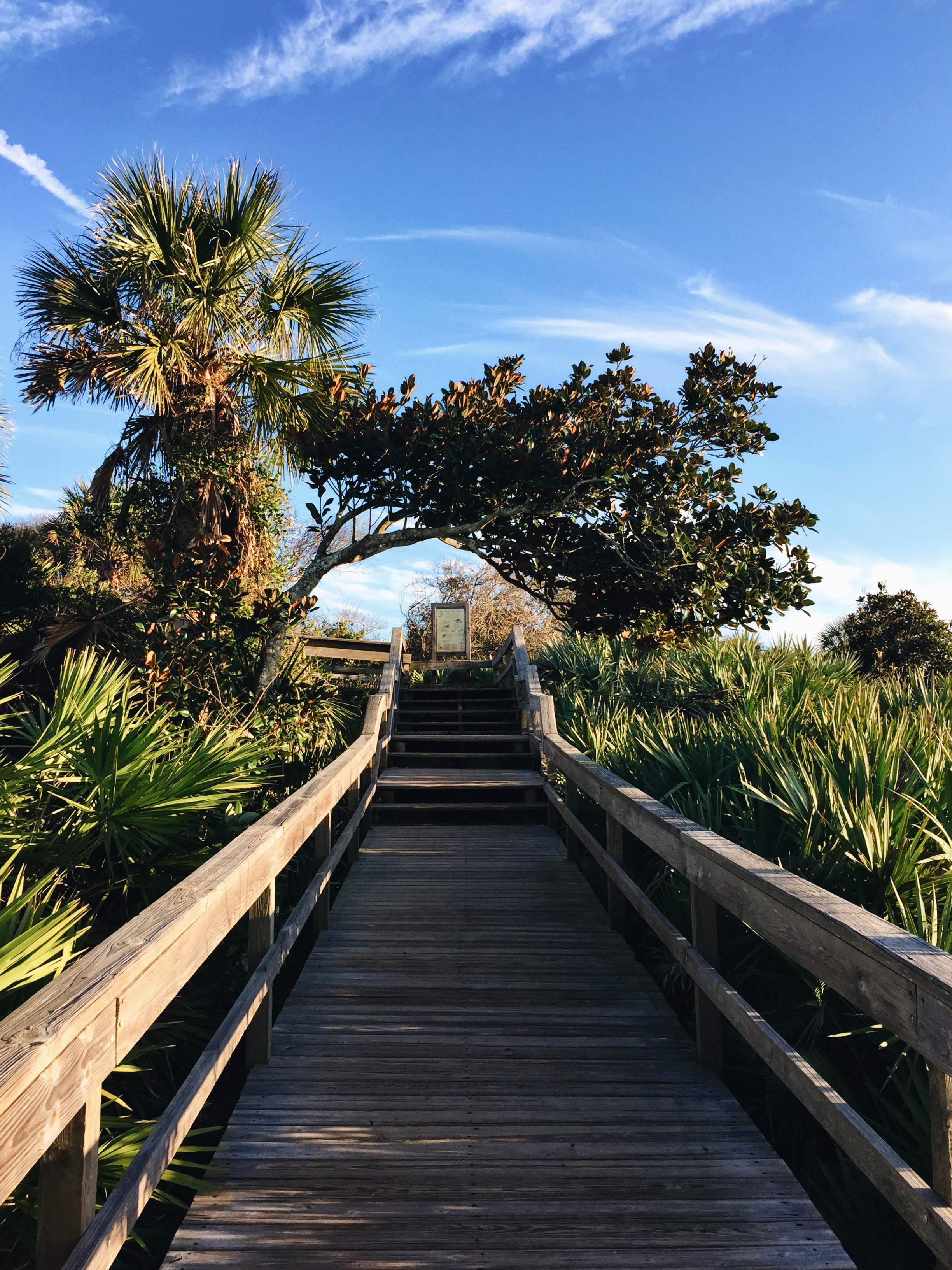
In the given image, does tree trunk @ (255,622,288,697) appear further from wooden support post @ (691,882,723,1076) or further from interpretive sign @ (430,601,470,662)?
interpretive sign @ (430,601,470,662)

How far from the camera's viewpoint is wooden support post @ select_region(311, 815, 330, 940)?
4680mm

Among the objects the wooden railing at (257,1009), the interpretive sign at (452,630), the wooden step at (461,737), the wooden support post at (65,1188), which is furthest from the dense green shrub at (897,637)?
the wooden support post at (65,1188)

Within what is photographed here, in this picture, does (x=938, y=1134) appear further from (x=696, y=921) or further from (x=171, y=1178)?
(x=171, y=1178)

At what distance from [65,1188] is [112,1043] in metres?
0.27

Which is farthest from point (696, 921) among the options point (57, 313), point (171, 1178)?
point (57, 313)

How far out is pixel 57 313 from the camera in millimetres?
10305

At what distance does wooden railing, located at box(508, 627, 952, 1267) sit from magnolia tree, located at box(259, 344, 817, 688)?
705 cm

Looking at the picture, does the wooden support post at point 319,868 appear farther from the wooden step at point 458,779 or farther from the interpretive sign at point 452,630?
the interpretive sign at point 452,630

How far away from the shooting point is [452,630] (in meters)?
18.1

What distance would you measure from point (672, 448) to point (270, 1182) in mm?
10304

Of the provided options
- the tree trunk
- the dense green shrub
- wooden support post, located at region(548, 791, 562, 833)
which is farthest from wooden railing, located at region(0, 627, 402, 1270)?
the dense green shrub

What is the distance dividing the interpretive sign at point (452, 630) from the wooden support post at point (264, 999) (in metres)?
14.7

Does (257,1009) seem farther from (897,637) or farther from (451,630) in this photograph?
(897,637)

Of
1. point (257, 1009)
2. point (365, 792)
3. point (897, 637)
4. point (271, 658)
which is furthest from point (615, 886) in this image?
point (897, 637)
